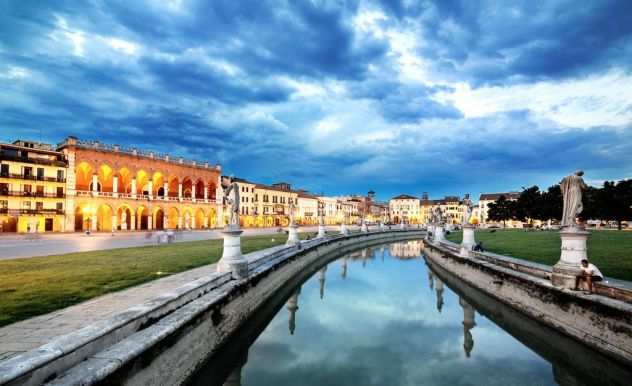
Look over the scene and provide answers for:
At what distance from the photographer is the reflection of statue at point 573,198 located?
9820 millimetres

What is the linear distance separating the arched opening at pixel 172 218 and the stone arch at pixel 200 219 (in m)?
3.68

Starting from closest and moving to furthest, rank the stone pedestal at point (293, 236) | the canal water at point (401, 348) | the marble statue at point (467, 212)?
1. the canal water at point (401, 348)
2. the marble statue at point (467, 212)
3. the stone pedestal at point (293, 236)

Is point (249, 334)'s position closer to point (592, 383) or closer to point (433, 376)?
point (433, 376)

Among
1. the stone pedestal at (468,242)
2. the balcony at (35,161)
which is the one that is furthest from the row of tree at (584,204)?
the balcony at (35,161)

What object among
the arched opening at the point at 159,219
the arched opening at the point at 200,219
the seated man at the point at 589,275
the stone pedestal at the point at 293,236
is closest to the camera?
the seated man at the point at 589,275

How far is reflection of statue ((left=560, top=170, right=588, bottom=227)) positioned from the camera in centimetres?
982

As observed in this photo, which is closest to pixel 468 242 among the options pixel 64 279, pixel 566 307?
pixel 566 307

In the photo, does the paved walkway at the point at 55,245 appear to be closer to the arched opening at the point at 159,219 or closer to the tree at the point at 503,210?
the arched opening at the point at 159,219

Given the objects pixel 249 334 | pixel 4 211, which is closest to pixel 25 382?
pixel 249 334

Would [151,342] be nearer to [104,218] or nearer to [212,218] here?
[104,218]

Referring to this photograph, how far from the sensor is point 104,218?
153ft

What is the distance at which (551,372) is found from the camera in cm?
814

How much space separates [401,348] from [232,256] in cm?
620

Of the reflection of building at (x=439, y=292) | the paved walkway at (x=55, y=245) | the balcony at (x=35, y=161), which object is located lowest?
the reflection of building at (x=439, y=292)
